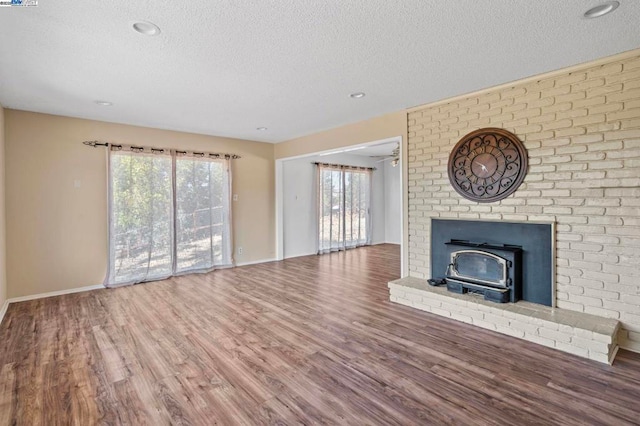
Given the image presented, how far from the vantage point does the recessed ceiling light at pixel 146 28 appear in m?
Answer: 2.18

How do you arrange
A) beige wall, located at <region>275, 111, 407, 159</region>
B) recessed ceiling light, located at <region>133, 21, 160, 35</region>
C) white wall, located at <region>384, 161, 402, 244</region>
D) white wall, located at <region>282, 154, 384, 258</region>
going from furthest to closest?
white wall, located at <region>384, 161, 402, 244</region>, white wall, located at <region>282, 154, 384, 258</region>, beige wall, located at <region>275, 111, 407, 159</region>, recessed ceiling light, located at <region>133, 21, 160, 35</region>

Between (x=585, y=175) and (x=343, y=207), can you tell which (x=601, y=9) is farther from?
(x=343, y=207)

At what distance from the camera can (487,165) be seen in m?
3.58

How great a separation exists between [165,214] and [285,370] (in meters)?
3.96

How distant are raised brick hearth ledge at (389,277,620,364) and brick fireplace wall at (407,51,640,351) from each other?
0.85 feet

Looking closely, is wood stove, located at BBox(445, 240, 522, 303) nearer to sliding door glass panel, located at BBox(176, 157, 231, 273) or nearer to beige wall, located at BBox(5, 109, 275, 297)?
sliding door glass panel, located at BBox(176, 157, 231, 273)

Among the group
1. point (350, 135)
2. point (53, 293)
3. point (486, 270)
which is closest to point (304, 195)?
point (350, 135)

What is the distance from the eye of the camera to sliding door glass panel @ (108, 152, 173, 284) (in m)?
4.95

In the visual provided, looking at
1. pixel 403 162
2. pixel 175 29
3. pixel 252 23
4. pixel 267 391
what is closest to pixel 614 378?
pixel 267 391

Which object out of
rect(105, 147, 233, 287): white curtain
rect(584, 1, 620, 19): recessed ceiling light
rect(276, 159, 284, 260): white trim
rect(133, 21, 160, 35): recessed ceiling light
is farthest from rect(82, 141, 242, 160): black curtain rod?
rect(584, 1, 620, 19): recessed ceiling light

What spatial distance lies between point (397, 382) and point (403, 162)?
2938mm

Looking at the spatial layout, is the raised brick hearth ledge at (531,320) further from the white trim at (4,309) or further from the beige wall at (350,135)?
the white trim at (4,309)

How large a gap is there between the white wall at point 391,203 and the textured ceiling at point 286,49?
5.49m

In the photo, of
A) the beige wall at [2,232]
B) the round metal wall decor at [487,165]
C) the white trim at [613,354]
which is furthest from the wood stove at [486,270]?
the beige wall at [2,232]
